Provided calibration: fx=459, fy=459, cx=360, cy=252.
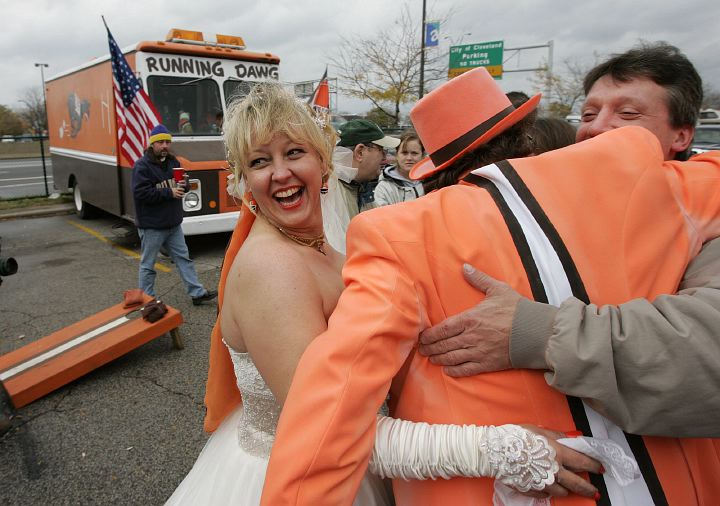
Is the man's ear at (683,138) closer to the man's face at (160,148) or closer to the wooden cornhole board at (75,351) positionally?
the wooden cornhole board at (75,351)

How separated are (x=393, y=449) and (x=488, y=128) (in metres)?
0.84

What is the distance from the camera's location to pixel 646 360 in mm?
858

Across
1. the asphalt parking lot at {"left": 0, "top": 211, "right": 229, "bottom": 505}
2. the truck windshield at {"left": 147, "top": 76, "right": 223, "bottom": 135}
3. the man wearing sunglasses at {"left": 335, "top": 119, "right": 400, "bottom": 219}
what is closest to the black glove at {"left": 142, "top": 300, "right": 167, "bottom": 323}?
the asphalt parking lot at {"left": 0, "top": 211, "right": 229, "bottom": 505}

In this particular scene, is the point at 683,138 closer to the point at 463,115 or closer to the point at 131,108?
the point at 463,115

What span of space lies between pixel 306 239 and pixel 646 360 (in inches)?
45.7

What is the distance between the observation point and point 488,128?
1235mm

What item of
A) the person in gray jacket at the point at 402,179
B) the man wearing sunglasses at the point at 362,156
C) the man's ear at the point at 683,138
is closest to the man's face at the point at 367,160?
the man wearing sunglasses at the point at 362,156

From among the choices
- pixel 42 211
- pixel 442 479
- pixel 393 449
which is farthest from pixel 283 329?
pixel 42 211

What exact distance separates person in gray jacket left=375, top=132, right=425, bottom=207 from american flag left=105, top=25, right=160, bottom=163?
3474mm

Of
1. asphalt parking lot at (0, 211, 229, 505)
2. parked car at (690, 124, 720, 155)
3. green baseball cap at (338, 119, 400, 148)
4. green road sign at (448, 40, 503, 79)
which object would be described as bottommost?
asphalt parking lot at (0, 211, 229, 505)

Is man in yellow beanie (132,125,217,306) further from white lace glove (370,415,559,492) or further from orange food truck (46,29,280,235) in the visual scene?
white lace glove (370,415,559,492)

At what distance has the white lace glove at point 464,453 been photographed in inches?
35.8

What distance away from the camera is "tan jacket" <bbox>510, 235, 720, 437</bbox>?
849 mm

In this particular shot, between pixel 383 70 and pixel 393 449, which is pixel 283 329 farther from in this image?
pixel 383 70
